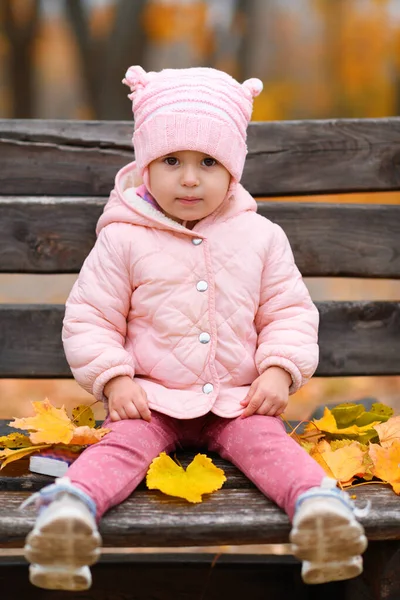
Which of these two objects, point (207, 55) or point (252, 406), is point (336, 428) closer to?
point (252, 406)

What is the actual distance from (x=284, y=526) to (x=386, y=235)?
4.17 feet

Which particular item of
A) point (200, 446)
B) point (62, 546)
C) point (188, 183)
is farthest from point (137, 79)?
point (62, 546)

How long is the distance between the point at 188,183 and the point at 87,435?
629 millimetres

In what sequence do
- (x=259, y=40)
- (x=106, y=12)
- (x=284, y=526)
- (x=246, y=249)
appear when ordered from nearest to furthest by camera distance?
(x=284, y=526) → (x=246, y=249) → (x=106, y=12) → (x=259, y=40)

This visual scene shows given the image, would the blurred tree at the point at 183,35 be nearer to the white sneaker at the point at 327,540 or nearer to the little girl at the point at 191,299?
the little girl at the point at 191,299

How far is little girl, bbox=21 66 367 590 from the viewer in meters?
2.05

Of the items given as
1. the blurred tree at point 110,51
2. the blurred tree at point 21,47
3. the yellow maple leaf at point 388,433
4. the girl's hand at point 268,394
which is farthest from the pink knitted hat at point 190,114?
the blurred tree at point 21,47

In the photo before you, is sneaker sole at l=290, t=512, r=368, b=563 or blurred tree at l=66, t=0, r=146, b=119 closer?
sneaker sole at l=290, t=512, r=368, b=563

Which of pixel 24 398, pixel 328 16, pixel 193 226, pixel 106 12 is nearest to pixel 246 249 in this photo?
pixel 193 226

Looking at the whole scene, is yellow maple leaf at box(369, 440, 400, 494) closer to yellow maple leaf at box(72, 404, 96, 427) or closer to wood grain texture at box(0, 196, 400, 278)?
yellow maple leaf at box(72, 404, 96, 427)

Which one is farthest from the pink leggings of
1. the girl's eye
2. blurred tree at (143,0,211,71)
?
blurred tree at (143,0,211,71)

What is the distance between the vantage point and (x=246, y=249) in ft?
7.15

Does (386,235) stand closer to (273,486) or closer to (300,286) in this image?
(300,286)

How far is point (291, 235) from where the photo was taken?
8.93 feet
